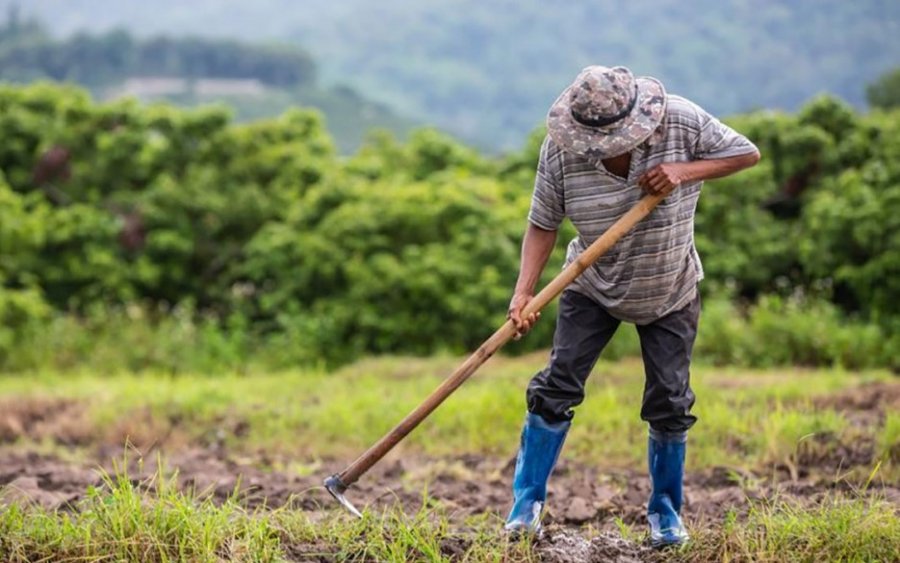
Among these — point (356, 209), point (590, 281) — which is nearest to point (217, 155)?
point (356, 209)

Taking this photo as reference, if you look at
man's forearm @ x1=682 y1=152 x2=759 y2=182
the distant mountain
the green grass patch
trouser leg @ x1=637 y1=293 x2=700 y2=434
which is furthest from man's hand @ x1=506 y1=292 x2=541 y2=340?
the distant mountain

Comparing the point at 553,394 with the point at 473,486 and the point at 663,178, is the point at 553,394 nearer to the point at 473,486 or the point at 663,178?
the point at 663,178

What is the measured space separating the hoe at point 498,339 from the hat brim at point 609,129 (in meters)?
0.23

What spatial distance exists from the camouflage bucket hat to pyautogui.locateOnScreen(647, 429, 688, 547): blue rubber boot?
1138 mm

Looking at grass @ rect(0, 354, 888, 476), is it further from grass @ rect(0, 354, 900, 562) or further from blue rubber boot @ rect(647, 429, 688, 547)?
blue rubber boot @ rect(647, 429, 688, 547)

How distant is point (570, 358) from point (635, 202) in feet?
2.00

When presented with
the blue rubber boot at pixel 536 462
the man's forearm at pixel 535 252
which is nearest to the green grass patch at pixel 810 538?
the blue rubber boot at pixel 536 462

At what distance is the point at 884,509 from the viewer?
4.05 metres

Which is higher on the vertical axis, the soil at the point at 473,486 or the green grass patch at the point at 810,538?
the green grass patch at the point at 810,538

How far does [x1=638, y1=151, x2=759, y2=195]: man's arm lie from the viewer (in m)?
3.91

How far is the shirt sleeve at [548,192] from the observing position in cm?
411

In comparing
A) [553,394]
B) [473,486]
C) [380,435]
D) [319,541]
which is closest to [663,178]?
[553,394]

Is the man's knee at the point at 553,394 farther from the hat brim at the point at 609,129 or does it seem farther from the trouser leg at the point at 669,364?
the hat brim at the point at 609,129

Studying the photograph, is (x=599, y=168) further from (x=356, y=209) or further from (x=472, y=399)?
(x=356, y=209)
